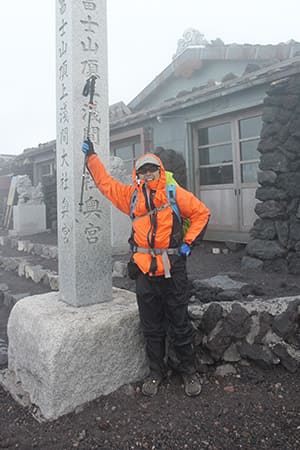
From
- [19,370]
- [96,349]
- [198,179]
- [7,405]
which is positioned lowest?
[7,405]

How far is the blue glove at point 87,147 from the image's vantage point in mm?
3387

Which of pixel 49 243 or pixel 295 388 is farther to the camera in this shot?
pixel 49 243

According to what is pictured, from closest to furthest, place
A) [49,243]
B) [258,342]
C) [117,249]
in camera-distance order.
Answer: [258,342], [117,249], [49,243]

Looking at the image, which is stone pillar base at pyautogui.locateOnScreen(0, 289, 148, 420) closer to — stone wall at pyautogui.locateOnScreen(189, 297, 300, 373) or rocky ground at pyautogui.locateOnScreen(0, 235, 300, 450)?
rocky ground at pyautogui.locateOnScreen(0, 235, 300, 450)

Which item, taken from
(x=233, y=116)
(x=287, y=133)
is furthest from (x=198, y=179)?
(x=287, y=133)

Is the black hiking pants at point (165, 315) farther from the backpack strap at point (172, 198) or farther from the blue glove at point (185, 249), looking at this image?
the backpack strap at point (172, 198)

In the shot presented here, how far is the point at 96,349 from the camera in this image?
10.4 ft

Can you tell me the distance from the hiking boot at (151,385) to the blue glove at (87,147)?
6.47 ft

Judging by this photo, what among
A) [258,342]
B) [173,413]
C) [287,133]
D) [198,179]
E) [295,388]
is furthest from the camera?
[198,179]

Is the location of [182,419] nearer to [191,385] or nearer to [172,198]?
[191,385]

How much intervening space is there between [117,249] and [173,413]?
15.3 ft

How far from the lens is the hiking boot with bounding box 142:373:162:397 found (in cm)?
329

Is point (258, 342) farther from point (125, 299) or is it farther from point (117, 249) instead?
point (117, 249)

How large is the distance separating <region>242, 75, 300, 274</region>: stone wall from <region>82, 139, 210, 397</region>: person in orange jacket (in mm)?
2848
